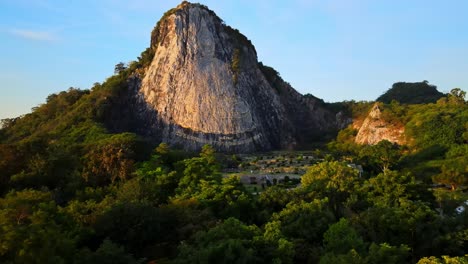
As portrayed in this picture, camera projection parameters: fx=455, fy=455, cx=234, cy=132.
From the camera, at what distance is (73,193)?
33.3m

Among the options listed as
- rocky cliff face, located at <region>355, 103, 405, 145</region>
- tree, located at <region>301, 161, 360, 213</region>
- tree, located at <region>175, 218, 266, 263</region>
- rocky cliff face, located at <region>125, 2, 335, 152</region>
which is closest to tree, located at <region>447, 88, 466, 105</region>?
rocky cliff face, located at <region>355, 103, 405, 145</region>

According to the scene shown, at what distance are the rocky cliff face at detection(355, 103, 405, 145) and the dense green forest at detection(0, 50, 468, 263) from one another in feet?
93.7

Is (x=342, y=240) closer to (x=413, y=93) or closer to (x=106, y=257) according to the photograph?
(x=106, y=257)

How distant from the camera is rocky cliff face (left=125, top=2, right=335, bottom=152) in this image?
78.9m

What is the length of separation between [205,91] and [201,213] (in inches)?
2281

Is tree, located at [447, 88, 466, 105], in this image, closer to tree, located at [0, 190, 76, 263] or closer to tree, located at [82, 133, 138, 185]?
tree, located at [82, 133, 138, 185]

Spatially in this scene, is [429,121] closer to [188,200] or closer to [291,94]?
[291,94]

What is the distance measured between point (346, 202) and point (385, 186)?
10.0 ft

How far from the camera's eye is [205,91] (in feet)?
265

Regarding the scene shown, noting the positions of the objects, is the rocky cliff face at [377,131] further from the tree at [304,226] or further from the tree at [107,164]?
the tree at [304,226]

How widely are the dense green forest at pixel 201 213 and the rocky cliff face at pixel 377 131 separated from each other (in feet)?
93.7

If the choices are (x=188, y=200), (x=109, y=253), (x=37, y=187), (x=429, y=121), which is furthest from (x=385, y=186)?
(x=429, y=121)

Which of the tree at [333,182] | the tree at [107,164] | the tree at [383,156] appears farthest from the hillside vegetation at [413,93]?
the tree at [107,164]

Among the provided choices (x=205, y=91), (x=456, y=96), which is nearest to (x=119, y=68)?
(x=205, y=91)
